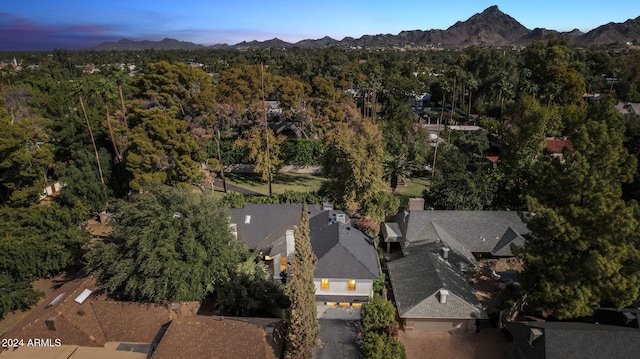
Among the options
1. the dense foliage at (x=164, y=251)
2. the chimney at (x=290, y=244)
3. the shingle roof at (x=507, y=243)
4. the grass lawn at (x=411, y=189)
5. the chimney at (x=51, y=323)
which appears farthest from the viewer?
the grass lawn at (x=411, y=189)

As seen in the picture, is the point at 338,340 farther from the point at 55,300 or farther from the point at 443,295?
the point at 55,300

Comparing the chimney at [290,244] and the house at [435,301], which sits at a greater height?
the chimney at [290,244]

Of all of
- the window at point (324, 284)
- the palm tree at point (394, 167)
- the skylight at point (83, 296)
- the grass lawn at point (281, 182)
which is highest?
the palm tree at point (394, 167)

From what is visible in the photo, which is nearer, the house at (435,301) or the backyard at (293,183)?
the house at (435,301)

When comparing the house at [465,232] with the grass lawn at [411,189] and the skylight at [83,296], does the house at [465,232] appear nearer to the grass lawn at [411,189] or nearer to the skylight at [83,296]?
the grass lawn at [411,189]

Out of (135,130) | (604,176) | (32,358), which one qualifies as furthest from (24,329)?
(604,176)

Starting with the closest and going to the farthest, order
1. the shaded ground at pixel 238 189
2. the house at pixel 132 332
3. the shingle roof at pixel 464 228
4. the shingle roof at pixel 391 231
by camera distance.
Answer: the house at pixel 132 332 < the shingle roof at pixel 464 228 < the shingle roof at pixel 391 231 < the shaded ground at pixel 238 189

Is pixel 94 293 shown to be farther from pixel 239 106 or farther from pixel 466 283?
pixel 239 106

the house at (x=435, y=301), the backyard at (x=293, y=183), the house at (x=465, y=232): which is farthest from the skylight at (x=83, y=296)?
the backyard at (x=293, y=183)
